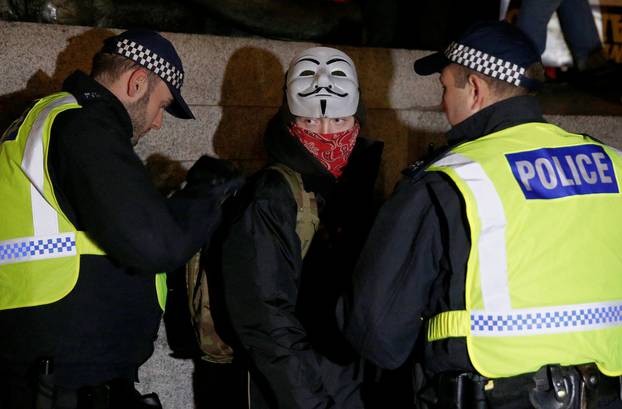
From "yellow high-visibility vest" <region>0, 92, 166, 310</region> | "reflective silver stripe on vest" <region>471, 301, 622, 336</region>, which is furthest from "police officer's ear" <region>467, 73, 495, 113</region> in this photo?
"yellow high-visibility vest" <region>0, 92, 166, 310</region>

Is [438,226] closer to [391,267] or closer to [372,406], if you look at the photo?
[391,267]

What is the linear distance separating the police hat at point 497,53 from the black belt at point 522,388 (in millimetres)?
968

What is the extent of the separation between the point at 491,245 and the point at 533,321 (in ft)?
0.92

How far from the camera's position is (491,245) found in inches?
101

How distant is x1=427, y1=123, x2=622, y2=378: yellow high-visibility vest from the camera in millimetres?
2578

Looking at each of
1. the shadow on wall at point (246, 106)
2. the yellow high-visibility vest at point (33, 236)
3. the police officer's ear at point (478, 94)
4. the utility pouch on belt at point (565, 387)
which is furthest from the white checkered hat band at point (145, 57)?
the utility pouch on belt at point (565, 387)

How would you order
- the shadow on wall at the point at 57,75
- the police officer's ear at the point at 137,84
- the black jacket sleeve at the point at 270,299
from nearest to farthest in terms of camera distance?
the police officer's ear at the point at 137,84 < the black jacket sleeve at the point at 270,299 < the shadow on wall at the point at 57,75

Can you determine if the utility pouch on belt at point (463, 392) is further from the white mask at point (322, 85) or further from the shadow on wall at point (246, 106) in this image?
the shadow on wall at point (246, 106)

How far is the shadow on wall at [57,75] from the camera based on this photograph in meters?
3.98

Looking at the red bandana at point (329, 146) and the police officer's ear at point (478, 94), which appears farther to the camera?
the red bandana at point (329, 146)

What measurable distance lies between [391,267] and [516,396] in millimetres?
555

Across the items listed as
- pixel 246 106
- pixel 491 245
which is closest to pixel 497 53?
pixel 491 245

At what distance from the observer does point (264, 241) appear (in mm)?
3221

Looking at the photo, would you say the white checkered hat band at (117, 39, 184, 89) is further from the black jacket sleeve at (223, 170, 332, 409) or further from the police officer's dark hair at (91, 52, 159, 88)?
the black jacket sleeve at (223, 170, 332, 409)
